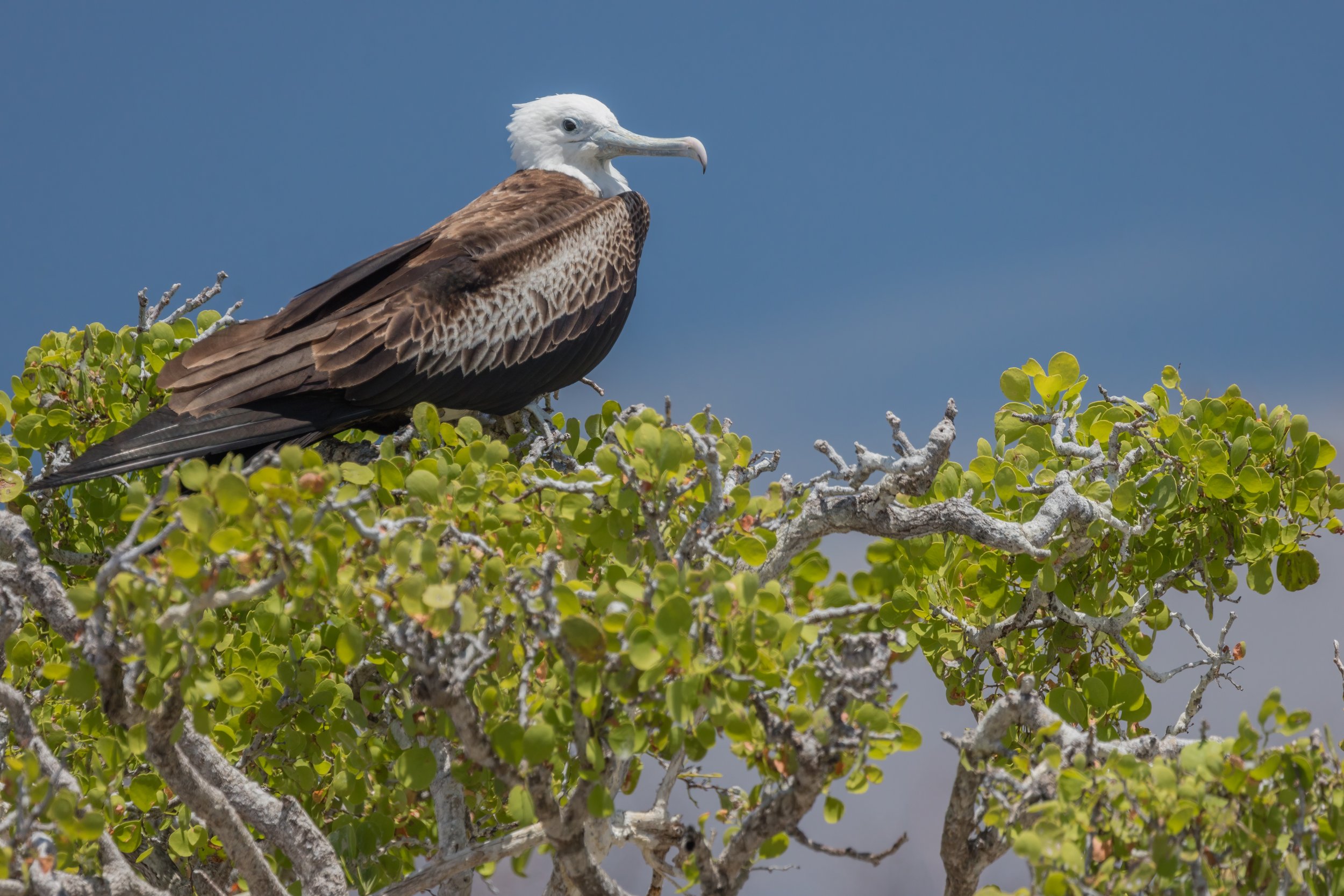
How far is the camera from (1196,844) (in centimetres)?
304

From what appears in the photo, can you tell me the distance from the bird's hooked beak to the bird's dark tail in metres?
3.22

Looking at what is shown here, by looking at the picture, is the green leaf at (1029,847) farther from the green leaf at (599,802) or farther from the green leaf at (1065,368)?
the green leaf at (1065,368)

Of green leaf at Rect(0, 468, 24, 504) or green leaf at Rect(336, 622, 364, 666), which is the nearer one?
green leaf at Rect(336, 622, 364, 666)

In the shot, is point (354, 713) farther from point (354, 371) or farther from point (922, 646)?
point (922, 646)

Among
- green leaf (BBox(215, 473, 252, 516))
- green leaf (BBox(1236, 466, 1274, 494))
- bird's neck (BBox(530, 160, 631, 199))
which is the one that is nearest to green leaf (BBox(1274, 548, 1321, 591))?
green leaf (BBox(1236, 466, 1274, 494))

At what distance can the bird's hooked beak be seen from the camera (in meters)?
8.35

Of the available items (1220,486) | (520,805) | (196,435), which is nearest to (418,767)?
(520,805)

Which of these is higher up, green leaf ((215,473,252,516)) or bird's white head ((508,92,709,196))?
bird's white head ((508,92,709,196))

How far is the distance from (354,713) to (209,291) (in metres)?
2.78

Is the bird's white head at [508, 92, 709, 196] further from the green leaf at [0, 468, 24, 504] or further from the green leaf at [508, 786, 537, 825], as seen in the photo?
the green leaf at [508, 786, 537, 825]

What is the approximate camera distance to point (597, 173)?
870 centimetres

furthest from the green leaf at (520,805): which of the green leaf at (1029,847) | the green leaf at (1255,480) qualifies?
the green leaf at (1255,480)

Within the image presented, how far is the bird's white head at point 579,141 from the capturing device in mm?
8555

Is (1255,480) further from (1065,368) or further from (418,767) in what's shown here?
(418,767)
